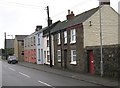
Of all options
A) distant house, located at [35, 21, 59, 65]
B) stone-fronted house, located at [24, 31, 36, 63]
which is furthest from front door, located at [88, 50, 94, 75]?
stone-fronted house, located at [24, 31, 36, 63]

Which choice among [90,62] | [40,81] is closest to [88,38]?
[90,62]

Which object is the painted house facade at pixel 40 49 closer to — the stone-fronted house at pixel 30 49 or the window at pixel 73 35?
the stone-fronted house at pixel 30 49

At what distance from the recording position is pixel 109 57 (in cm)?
2384

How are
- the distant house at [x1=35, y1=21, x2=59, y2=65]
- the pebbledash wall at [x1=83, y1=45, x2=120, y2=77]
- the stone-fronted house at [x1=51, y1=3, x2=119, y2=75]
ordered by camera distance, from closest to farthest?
the pebbledash wall at [x1=83, y1=45, x2=120, y2=77] < the stone-fronted house at [x1=51, y1=3, x2=119, y2=75] < the distant house at [x1=35, y1=21, x2=59, y2=65]

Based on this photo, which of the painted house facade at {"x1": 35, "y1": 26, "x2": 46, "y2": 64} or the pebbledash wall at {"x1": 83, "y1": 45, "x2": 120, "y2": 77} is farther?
the painted house facade at {"x1": 35, "y1": 26, "x2": 46, "y2": 64}

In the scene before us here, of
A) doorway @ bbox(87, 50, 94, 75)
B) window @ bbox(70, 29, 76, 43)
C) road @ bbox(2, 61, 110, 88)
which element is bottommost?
road @ bbox(2, 61, 110, 88)

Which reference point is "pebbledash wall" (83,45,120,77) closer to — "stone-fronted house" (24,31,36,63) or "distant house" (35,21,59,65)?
"distant house" (35,21,59,65)

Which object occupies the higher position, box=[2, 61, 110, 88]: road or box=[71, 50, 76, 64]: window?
box=[71, 50, 76, 64]: window

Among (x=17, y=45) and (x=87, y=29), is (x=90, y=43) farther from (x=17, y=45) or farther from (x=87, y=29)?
(x=17, y=45)

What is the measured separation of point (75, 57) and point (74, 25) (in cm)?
344

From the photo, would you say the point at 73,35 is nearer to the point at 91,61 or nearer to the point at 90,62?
the point at 90,62

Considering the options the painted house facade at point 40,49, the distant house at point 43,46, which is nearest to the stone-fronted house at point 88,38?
the distant house at point 43,46

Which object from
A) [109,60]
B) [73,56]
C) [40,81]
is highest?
[73,56]

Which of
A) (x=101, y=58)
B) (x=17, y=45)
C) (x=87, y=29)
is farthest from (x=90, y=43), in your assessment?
(x=17, y=45)
